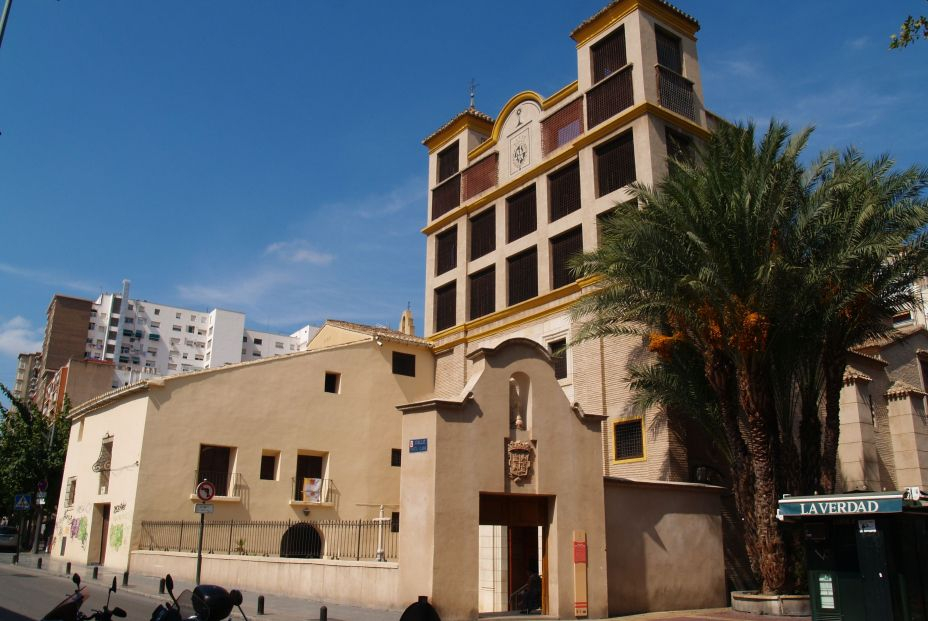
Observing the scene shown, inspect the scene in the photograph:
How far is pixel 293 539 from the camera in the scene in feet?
92.2

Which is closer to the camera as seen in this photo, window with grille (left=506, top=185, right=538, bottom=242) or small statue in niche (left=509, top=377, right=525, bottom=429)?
small statue in niche (left=509, top=377, right=525, bottom=429)

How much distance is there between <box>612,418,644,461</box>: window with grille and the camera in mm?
23828

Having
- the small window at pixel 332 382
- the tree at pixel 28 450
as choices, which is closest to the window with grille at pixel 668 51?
the small window at pixel 332 382

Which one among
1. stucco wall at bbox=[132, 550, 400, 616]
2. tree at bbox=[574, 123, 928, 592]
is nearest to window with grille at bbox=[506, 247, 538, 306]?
tree at bbox=[574, 123, 928, 592]

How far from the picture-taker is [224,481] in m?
27.1

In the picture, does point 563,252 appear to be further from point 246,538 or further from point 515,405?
point 246,538

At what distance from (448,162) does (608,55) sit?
10530 millimetres

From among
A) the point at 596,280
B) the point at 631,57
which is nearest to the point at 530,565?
the point at 596,280

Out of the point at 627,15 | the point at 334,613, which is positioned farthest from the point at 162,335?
the point at 334,613

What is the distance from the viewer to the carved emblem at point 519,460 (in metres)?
16.0

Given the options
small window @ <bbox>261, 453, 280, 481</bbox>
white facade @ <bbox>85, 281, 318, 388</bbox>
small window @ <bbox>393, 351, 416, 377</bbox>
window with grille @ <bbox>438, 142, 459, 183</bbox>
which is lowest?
small window @ <bbox>261, 453, 280, 481</bbox>

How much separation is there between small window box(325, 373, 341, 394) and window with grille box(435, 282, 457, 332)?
231 inches

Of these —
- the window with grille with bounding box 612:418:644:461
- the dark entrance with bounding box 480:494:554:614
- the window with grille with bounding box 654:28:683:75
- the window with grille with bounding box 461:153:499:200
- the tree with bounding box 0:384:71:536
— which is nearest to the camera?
the dark entrance with bounding box 480:494:554:614

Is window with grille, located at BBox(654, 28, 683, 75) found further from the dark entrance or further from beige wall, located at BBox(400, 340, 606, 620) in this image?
the dark entrance
